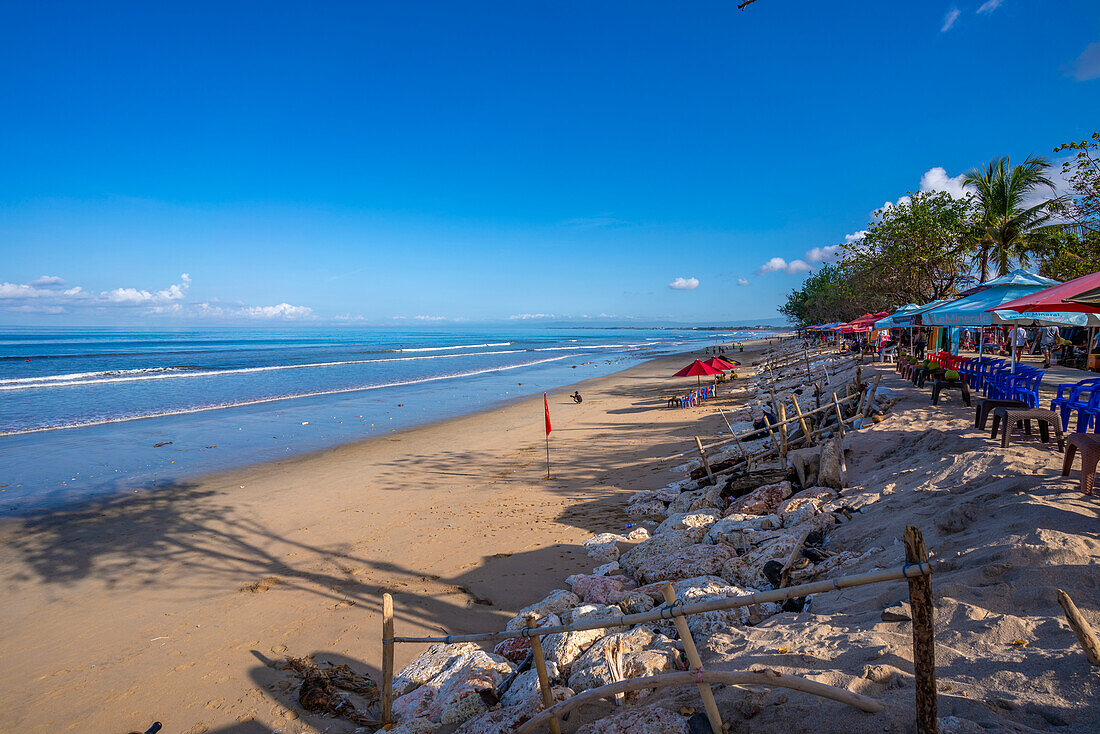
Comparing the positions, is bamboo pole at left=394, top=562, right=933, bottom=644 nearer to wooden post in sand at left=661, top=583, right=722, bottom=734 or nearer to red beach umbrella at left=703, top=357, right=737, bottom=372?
wooden post in sand at left=661, top=583, right=722, bottom=734

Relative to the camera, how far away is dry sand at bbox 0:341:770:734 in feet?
17.3

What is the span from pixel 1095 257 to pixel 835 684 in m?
18.9

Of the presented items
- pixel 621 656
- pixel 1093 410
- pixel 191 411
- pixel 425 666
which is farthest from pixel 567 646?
pixel 191 411

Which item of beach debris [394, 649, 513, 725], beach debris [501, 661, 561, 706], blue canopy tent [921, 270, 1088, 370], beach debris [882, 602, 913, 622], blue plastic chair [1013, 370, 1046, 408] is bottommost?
beach debris [394, 649, 513, 725]

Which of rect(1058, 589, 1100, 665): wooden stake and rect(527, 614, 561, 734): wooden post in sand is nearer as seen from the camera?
rect(1058, 589, 1100, 665): wooden stake

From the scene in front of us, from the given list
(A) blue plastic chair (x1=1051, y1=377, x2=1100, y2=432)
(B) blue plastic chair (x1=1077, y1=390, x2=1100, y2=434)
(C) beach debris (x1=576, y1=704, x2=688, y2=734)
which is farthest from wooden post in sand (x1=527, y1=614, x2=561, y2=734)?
(A) blue plastic chair (x1=1051, y1=377, x2=1100, y2=432)

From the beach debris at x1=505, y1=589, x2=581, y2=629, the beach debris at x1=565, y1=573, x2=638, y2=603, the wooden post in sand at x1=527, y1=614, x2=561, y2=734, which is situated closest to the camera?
the wooden post in sand at x1=527, y1=614, x2=561, y2=734

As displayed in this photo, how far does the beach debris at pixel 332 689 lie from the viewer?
475cm

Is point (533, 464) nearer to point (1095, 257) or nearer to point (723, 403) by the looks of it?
point (723, 403)

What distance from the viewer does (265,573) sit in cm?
784

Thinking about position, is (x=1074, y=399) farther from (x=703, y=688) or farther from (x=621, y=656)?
(x=703, y=688)

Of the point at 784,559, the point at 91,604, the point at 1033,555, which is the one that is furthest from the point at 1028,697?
the point at 91,604

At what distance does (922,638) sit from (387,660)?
375 centimetres

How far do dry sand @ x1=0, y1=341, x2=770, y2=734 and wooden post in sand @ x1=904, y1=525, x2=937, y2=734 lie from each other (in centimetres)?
446
